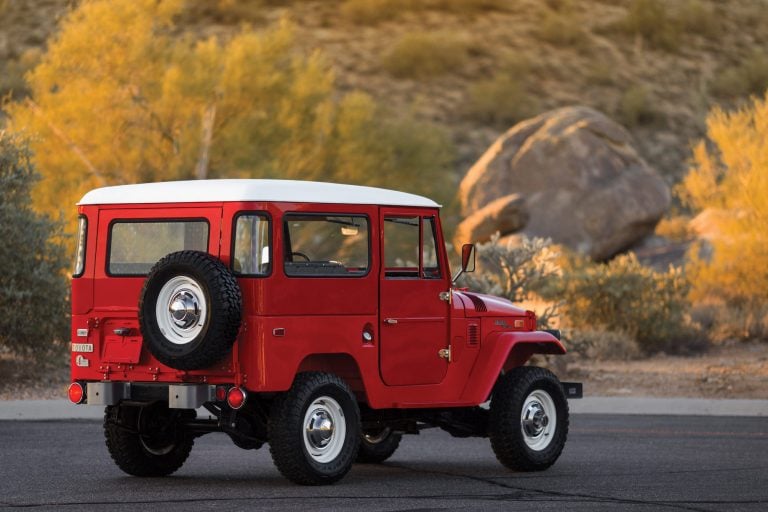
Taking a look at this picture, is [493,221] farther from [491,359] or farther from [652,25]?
[652,25]

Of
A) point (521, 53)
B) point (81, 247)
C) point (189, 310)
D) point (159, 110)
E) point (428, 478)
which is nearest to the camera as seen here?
point (189, 310)

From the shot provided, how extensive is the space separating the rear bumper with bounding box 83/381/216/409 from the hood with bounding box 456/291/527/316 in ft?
8.90

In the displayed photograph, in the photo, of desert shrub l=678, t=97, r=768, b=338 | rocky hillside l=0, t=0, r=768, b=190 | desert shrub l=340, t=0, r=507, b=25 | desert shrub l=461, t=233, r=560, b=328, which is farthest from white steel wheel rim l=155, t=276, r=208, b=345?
desert shrub l=340, t=0, r=507, b=25

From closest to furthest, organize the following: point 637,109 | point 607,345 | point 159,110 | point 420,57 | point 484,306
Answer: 1. point 484,306
2. point 607,345
3. point 159,110
4. point 637,109
5. point 420,57

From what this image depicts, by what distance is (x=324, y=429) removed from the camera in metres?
12.0

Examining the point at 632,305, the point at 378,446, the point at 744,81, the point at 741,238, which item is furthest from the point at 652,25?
the point at 378,446

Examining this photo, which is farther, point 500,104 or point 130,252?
point 500,104

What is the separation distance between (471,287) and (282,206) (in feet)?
44.6

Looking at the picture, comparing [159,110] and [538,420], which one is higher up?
[159,110]

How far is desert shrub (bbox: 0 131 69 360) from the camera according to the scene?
2148 centimetres

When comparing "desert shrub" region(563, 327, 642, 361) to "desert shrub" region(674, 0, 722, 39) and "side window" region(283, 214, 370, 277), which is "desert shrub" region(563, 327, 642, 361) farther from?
"desert shrub" region(674, 0, 722, 39)

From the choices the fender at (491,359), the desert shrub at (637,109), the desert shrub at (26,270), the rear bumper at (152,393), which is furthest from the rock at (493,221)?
the desert shrub at (637,109)

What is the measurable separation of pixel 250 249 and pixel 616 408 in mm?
10186

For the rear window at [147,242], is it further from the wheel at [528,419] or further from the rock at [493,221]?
the rock at [493,221]
